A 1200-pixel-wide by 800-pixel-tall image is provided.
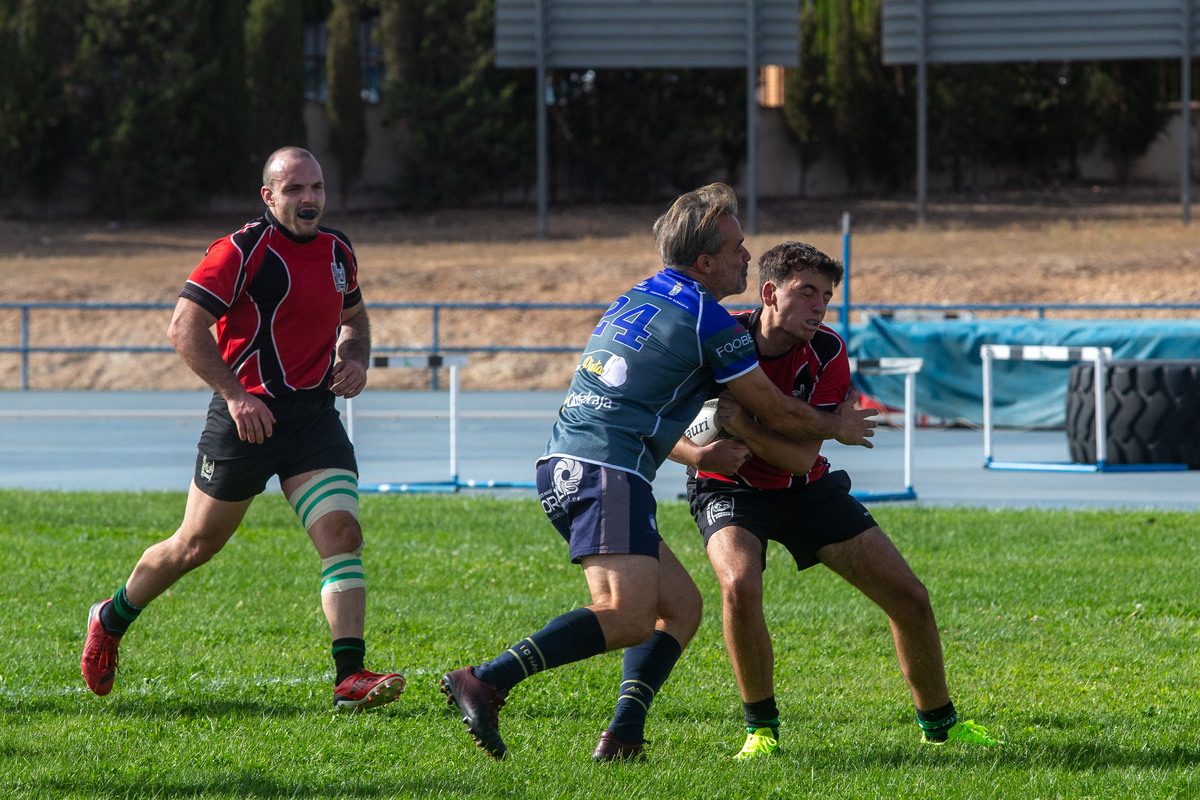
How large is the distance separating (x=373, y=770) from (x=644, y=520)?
1182 millimetres

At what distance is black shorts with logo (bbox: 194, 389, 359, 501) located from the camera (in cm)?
543

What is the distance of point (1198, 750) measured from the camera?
15.9 ft

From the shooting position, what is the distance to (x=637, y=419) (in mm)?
4348

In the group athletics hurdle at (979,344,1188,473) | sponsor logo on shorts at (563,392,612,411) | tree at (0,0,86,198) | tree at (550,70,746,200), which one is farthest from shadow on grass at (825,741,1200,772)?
tree at (550,70,746,200)

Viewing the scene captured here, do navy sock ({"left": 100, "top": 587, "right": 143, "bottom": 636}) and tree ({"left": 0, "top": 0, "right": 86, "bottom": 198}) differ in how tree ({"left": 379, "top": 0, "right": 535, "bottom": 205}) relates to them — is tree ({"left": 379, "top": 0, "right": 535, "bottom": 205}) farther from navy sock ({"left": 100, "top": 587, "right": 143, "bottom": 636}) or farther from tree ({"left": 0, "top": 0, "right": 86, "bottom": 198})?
navy sock ({"left": 100, "top": 587, "right": 143, "bottom": 636})

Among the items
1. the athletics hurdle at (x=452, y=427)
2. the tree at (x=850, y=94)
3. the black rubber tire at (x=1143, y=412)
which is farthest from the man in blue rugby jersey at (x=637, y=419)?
the tree at (x=850, y=94)

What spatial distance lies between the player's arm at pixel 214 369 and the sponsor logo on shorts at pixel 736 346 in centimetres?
183

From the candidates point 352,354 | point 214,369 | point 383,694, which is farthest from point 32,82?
point 383,694

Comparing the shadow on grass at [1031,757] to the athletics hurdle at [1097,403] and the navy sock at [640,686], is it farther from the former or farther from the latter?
the athletics hurdle at [1097,403]

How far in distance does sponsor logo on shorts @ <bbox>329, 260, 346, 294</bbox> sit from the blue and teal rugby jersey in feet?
5.08

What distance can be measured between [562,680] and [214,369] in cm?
185

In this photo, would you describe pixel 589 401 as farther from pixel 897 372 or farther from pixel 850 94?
pixel 850 94

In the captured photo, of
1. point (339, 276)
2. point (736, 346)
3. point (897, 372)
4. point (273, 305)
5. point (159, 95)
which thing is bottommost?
point (897, 372)

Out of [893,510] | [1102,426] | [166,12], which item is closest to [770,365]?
[893,510]
